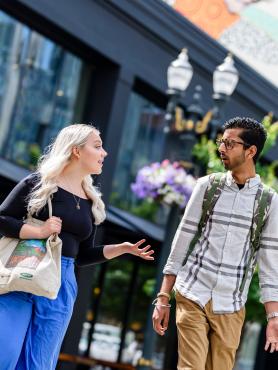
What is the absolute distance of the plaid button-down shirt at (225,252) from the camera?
16.4 feet

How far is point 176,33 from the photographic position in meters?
14.4

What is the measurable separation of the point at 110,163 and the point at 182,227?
8.38 meters

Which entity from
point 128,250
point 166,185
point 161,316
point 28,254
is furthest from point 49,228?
point 166,185

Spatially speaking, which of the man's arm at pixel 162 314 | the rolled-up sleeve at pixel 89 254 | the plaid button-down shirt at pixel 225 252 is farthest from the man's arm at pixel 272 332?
the rolled-up sleeve at pixel 89 254

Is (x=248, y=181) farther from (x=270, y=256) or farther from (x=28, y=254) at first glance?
(x=28, y=254)

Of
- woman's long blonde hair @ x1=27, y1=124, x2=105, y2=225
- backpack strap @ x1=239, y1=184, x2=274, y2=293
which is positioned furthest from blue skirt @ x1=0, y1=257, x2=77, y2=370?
backpack strap @ x1=239, y1=184, x2=274, y2=293

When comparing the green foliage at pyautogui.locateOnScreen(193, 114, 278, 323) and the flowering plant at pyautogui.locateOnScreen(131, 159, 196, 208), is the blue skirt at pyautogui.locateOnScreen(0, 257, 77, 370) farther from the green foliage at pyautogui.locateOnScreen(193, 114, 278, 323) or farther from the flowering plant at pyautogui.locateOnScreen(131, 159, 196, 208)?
the green foliage at pyautogui.locateOnScreen(193, 114, 278, 323)

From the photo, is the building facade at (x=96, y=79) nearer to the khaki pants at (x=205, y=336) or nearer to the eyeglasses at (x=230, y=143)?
the khaki pants at (x=205, y=336)

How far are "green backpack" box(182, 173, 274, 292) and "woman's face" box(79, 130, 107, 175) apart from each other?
66 centimetres

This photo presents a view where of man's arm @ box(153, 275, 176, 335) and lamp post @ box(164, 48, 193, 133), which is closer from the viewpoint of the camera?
man's arm @ box(153, 275, 176, 335)

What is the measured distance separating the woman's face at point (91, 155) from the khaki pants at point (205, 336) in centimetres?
88

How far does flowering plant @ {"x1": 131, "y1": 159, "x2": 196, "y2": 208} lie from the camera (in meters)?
11.8

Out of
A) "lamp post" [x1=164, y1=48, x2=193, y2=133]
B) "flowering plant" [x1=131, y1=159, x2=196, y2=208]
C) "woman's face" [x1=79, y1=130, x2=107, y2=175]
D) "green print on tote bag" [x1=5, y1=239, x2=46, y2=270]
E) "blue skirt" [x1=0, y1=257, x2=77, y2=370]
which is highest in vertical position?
"lamp post" [x1=164, y1=48, x2=193, y2=133]

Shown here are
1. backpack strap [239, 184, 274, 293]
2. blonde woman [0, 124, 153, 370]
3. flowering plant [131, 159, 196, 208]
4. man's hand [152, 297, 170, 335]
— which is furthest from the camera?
flowering plant [131, 159, 196, 208]
